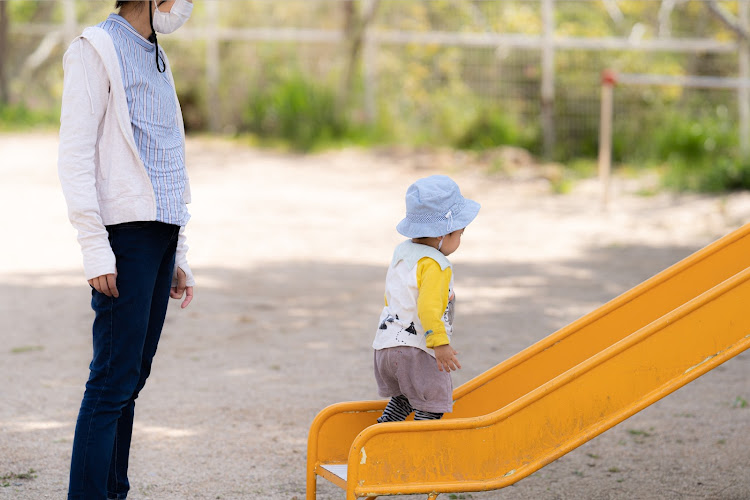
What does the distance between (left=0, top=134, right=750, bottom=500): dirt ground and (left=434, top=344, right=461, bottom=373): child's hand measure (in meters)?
0.83

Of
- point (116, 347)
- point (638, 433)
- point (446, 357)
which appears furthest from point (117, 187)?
point (638, 433)

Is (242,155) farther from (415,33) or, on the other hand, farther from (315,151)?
A: (415,33)

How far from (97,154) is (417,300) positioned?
0.97 meters

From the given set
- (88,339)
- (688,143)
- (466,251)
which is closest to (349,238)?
(466,251)

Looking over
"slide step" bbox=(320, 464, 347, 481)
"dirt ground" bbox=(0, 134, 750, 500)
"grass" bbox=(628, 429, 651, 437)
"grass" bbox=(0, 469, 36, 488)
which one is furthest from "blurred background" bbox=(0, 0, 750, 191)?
"slide step" bbox=(320, 464, 347, 481)

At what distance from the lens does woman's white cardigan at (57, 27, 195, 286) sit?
257cm

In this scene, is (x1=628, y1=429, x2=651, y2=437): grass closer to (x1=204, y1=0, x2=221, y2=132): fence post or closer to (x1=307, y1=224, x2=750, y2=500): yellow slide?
(x1=307, y1=224, x2=750, y2=500): yellow slide

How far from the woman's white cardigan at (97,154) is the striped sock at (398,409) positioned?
92 cm

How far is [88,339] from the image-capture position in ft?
17.7

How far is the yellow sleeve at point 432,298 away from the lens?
2781 millimetres

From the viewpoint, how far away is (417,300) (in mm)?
2865

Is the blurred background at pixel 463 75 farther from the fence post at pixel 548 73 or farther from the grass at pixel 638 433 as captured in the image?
the grass at pixel 638 433

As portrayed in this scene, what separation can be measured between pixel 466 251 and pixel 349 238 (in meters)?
1.13

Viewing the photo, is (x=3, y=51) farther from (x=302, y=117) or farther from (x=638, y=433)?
(x=638, y=433)
